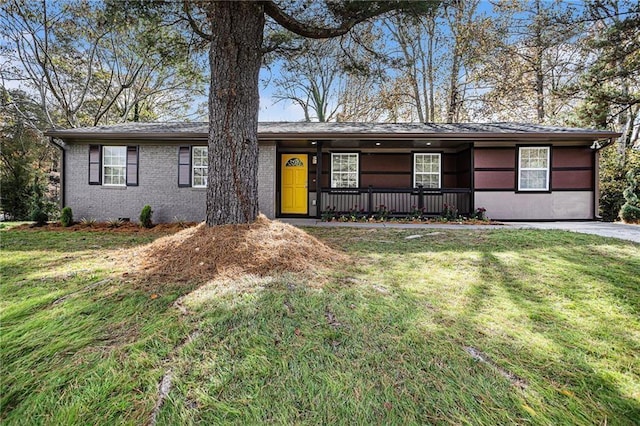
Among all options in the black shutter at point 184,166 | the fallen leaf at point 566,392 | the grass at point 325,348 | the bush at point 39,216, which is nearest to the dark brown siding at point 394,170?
the black shutter at point 184,166

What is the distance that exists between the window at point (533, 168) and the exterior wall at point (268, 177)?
807cm

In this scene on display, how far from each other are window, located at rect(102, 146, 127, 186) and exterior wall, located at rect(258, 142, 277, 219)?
4.51m

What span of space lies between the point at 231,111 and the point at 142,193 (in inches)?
255

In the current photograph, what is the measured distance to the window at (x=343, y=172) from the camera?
412 inches

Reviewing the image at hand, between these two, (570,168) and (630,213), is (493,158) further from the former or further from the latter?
(630,213)

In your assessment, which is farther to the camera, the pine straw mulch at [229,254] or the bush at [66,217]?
the bush at [66,217]

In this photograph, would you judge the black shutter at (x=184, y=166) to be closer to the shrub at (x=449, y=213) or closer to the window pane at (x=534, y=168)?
the shrub at (x=449, y=213)

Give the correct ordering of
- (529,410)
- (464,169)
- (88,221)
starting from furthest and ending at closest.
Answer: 1. (464,169)
2. (88,221)
3. (529,410)

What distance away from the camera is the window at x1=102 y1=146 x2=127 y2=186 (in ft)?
30.3

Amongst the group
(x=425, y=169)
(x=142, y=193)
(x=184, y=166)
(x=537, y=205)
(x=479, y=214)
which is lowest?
(x=479, y=214)

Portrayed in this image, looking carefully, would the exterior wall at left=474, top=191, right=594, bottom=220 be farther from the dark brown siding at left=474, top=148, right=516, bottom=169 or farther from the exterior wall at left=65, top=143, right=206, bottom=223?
the exterior wall at left=65, top=143, right=206, bottom=223

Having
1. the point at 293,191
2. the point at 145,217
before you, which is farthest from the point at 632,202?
the point at 145,217

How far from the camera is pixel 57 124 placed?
17.8 metres

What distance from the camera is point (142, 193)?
30.0ft
